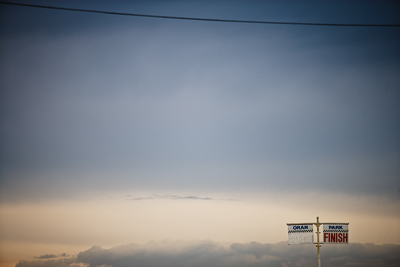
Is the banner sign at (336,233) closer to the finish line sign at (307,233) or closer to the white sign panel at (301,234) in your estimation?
the finish line sign at (307,233)

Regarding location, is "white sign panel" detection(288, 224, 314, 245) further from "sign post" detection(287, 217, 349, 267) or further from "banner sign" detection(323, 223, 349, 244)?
"banner sign" detection(323, 223, 349, 244)

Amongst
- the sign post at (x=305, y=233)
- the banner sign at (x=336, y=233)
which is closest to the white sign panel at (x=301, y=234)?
the sign post at (x=305, y=233)

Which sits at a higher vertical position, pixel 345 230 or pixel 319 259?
pixel 345 230

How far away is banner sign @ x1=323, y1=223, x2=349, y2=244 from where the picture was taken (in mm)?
53531

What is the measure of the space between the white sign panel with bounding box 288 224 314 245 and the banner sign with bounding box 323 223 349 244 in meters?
1.94

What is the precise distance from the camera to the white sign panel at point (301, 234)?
53.0 meters

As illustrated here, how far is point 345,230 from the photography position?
2151 inches

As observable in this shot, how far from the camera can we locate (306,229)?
53094 millimetres

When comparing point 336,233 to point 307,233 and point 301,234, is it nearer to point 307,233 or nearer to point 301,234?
point 307,233

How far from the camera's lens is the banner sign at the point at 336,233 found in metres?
53.5

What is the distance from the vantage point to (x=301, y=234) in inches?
2087

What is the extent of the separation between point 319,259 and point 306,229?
155 inches

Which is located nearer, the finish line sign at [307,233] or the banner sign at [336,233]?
the finish line sign at [307,233]

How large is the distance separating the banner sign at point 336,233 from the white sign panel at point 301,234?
1.94 metres
